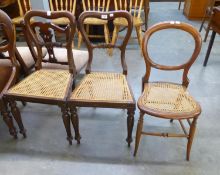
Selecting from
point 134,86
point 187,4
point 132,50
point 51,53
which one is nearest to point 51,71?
point 51,53

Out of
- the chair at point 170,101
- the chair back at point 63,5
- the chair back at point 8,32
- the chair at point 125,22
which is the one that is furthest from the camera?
the chair back at point 63,5

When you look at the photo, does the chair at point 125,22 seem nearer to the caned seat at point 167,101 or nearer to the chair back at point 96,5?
the chair back at point 96,5

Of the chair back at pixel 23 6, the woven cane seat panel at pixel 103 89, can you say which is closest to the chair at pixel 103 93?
the woven cane seat panel at pixel 103 89

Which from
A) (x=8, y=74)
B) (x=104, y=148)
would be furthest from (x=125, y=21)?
(x=104, y=148)

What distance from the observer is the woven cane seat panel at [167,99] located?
1.36m

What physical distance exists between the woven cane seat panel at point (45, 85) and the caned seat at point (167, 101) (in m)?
0.58

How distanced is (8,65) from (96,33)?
200 cm

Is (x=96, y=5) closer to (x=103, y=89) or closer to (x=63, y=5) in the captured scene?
(x=63, y=5)

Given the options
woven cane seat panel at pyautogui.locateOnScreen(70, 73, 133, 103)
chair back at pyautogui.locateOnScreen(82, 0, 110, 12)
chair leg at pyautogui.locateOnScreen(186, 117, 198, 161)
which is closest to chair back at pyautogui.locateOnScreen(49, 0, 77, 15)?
chair back at pyautogui.locateOnScreen(82, 0, 110, 12)

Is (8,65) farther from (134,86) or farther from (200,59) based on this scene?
(200,59)

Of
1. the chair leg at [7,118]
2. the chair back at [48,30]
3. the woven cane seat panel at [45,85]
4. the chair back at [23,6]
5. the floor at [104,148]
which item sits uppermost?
the chair back at [48,30]

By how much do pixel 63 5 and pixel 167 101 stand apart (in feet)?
8.37

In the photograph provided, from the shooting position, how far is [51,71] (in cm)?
180

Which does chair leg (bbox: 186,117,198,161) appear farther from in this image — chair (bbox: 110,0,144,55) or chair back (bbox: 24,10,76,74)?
chair (bbox: 110,0,144,55)
